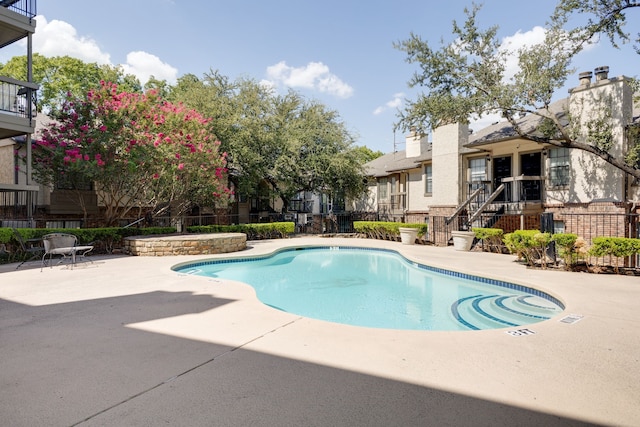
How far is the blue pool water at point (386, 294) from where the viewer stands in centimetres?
663

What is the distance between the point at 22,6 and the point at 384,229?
17341 mm

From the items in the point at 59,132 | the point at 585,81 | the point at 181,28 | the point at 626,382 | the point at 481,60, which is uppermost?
the point at 181,28

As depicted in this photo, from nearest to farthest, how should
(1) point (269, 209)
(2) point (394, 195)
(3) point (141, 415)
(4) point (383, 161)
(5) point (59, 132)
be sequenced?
(3) point (141, 415), (5) point (59, 132), (2) point (394, 195), (1) point (269, 209), (4) point (383, 161)

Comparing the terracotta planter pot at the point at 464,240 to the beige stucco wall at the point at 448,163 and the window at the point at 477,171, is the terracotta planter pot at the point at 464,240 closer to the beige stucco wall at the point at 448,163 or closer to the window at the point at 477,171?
the beige stucco wall at the point at 448,163

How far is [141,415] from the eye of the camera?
8.41ft

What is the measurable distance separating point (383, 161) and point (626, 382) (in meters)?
26.4

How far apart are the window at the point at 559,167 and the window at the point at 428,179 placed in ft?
21.5

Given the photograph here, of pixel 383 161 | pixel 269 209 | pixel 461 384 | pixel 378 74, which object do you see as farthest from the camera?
pixel 383 161

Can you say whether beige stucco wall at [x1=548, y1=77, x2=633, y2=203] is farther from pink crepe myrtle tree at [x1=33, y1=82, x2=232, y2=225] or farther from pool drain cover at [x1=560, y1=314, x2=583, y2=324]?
pink crepe myrtle tree at [x1=33, y1=82, x2=232, y2=225]

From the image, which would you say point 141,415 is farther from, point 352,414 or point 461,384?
point 461,384

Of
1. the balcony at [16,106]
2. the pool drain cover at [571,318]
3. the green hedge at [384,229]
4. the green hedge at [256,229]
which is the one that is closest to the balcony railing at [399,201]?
the green hedge at [384,229]

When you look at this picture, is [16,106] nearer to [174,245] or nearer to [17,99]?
[17,99]

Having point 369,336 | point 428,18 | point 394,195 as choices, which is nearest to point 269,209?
point 394,195

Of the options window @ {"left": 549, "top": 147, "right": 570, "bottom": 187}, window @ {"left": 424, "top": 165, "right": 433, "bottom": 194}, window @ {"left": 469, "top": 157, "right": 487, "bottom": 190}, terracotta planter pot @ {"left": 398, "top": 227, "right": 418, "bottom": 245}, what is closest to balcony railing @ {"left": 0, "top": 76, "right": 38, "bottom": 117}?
terracotta planter pot @ {"left": 398, "top": 227, "right": 418, "bottom": 245}
